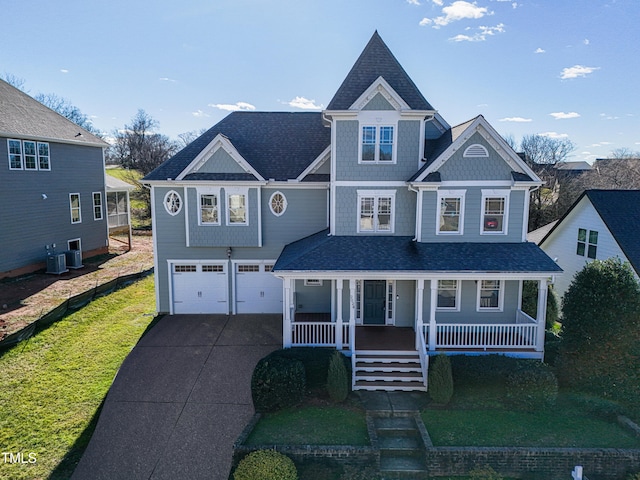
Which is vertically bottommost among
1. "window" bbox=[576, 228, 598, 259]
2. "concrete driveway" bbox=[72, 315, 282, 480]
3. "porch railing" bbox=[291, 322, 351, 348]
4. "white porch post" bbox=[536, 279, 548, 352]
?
"concrete driveway" bbox=[72, 315, 282, 480]

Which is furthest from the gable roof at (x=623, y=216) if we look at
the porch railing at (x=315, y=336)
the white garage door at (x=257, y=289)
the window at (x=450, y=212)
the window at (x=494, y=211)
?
the white garage door at (x=257, y=289)

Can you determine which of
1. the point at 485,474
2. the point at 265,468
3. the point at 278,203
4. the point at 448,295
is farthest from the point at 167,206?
the point at 485,474

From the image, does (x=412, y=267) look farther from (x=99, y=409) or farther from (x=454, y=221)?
(x=99, y=409)

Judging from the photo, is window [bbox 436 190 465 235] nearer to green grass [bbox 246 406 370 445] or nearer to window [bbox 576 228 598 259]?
green grass [bbox 246 406 370 445]

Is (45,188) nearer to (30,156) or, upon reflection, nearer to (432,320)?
(30,156)

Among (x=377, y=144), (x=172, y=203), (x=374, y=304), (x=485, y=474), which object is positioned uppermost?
(x=377, y=144)

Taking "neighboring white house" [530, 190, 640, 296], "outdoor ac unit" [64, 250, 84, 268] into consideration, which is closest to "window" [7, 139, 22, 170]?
"outdoor ac unit" [64, 250, 84, 268]
